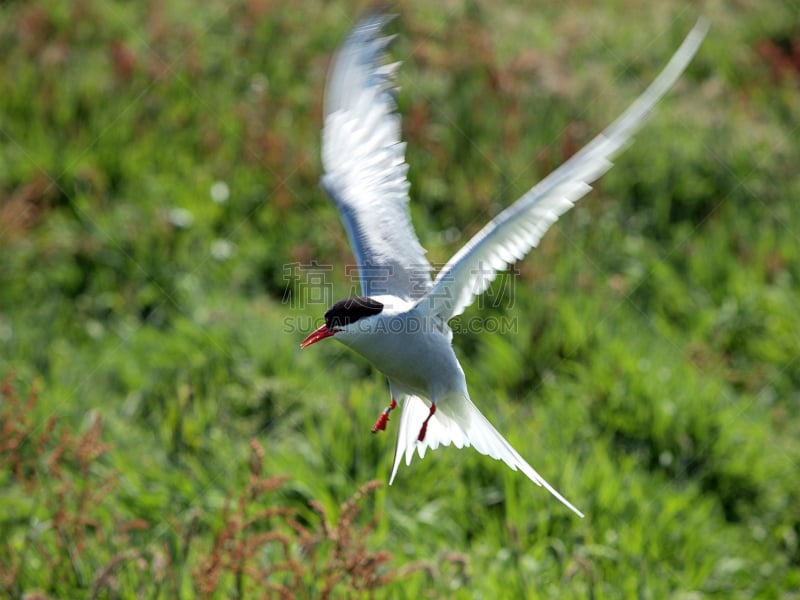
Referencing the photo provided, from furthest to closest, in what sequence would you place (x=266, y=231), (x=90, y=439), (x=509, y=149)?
(x=509, y=149) < (x=266, y=231) < (x=90, y=439)

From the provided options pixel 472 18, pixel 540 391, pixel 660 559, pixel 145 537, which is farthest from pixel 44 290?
pixel 472 18

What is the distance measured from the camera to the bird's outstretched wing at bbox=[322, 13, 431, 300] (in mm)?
3650

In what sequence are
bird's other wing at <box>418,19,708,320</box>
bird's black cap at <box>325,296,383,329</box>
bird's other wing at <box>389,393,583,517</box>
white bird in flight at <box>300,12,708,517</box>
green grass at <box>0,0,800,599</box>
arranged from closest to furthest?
bird's other wing at <box>418,19,708,320</box> < white bird in flight at <box>300,12,708,517</box> < bird's black cap at <box>325,296,383,329</box> < bird's other wing at <box>389,393,583,517</box> < green grass at <box>0,0,800,599</box>

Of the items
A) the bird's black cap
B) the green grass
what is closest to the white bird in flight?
the bird's black cap

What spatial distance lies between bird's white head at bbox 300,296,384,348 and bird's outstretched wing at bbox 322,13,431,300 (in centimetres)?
64

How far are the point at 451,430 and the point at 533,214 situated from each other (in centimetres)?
94

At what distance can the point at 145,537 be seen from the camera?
3.69 m

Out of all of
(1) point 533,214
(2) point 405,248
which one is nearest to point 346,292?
(2) point 405,248

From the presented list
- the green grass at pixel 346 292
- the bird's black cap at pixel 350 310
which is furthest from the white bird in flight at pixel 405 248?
the green grass at pixel 346 292

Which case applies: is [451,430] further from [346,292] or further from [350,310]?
[346,292]

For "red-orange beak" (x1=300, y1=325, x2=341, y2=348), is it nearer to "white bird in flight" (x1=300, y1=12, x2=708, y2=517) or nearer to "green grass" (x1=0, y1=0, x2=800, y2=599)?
"white bird in flight" (x1=300, y1=12, x2=708, y2=517)

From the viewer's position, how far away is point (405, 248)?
361cm

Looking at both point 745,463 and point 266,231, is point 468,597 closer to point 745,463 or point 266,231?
point 745,463

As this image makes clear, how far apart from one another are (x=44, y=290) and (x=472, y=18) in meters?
4.21
